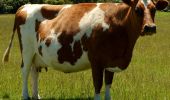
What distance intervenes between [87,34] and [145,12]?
5.21 feet

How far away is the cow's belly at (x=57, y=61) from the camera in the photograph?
980 centimetres

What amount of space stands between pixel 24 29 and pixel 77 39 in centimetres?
209

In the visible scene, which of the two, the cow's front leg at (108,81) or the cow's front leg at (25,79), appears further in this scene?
the cow's front leg at (25,79)

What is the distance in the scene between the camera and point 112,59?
30.4ft

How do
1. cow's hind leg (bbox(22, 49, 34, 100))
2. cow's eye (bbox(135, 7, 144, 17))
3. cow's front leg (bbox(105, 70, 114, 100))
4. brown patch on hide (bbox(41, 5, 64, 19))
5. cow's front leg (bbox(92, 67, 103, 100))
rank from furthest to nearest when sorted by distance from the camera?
cow's hind leg (bbox(22, 49, 34, 100))
brown patch on hide (bbox(41, 5, 64, 19))
cow's front leg (bbox(105, 70, 114, 100))
cow's front leg (bbox(92, 67, 103, 100))
cow's eye (bbox(135, 7, 144, 17))

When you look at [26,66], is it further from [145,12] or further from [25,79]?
[145,12]

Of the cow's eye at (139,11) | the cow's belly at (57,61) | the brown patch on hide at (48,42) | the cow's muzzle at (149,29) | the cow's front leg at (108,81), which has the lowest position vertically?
the cow's front leg at (108,81)

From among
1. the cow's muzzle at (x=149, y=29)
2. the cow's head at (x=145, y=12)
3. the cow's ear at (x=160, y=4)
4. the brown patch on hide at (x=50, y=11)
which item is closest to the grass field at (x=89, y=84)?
the brown patch on hide at (x=50, y=11)

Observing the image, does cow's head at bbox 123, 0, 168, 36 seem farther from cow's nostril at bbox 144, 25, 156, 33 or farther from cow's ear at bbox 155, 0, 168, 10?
cow's ear at bbox 155, 0, 168, 10

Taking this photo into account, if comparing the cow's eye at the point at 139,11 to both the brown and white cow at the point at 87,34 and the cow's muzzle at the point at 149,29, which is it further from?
the cow's muzzle at the point at 149,29

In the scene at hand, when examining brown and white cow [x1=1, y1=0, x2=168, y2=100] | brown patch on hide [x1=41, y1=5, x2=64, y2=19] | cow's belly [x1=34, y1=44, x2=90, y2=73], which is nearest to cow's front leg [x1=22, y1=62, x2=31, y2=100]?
brown and white cow [x1=1, y1=0, x2=168, y2=100]

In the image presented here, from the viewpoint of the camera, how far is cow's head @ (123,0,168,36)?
26.7ft

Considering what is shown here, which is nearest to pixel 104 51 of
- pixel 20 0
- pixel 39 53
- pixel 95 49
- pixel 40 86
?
pixel 95 49

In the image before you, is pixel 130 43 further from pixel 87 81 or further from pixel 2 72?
pixel 2 72
